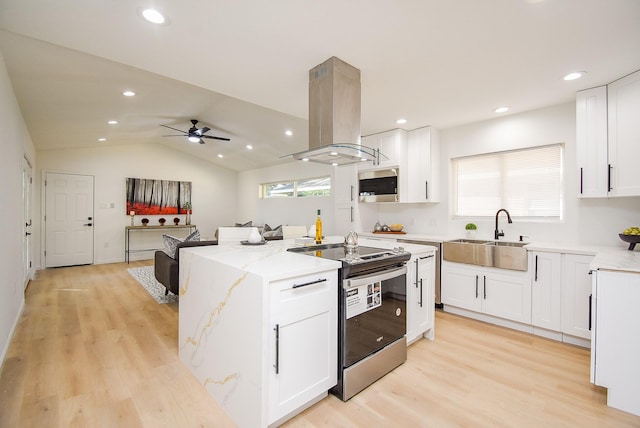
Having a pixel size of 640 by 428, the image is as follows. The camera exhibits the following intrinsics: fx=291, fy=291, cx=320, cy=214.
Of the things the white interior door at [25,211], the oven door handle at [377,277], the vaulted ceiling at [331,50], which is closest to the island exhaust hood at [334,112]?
the vaulted ceiling at [331,50]

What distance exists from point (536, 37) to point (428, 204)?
8.45ft

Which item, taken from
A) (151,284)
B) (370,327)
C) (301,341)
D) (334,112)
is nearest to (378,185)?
(334,112)

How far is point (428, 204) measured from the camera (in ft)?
14.1

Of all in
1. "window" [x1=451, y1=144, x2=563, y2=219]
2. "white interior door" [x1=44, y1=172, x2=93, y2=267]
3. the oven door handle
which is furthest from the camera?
"white interior door" [x1=44, y1=172, x2=93, y2=267]

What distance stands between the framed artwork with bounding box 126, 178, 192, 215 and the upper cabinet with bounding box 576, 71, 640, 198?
26.6 feet

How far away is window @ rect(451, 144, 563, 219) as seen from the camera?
3.31 m

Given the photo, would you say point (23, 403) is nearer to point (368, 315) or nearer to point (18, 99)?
point (368, 315)

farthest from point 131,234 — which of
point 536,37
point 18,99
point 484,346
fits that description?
point 536,37

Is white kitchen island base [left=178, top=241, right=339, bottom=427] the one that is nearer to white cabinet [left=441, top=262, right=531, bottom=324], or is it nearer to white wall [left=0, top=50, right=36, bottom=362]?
white wall [left=0, top=50, right=36, bottom=362]

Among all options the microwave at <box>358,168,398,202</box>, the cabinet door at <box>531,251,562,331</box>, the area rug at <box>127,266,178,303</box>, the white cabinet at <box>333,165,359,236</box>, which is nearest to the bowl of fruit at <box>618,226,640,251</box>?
the cabinet door at <box>531,251,562,331</box>

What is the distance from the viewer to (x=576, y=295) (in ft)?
8.84

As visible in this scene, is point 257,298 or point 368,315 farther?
point 368,315

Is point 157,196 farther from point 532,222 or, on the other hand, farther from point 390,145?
point 532,222

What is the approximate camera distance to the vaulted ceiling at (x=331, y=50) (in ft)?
5.63
